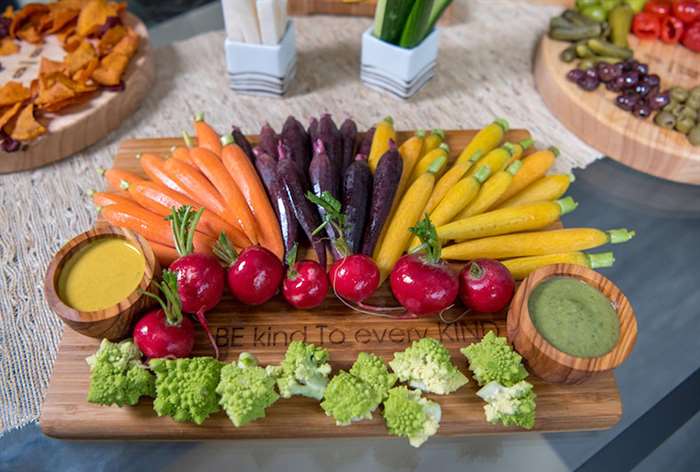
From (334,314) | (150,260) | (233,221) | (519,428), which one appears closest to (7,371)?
(150,260)

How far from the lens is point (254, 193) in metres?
1.31

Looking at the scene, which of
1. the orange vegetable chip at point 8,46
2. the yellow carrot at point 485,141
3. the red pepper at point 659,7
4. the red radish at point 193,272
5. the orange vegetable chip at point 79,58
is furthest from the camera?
the red pepper at point 659,7

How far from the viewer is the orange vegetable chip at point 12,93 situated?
61.6 inches

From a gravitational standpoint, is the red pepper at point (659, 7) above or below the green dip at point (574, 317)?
above

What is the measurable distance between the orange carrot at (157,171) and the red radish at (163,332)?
1.09 feet

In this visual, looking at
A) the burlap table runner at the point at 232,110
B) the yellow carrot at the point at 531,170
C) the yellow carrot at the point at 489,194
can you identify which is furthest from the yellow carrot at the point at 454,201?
the burlap table runner at the point at 232,110

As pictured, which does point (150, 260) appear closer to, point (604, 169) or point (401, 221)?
point (401, 221)

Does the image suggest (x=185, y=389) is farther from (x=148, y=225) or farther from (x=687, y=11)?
(x=687, y=11)

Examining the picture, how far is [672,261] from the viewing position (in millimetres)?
1427

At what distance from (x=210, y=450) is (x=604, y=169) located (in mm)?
1245

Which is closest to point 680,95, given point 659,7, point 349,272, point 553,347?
point 659,7

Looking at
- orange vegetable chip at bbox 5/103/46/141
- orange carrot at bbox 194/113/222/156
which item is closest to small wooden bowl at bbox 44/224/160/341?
orange carrot at bbox 194/113/222/156

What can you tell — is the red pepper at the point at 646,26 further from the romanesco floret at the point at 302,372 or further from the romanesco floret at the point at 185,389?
the romanesco floret at the point at 185,389

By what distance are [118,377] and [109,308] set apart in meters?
0.12
